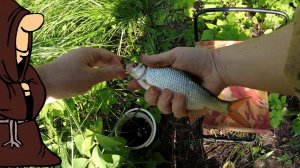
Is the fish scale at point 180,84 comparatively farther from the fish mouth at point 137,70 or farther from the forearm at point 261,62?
the forearm at point 261,62

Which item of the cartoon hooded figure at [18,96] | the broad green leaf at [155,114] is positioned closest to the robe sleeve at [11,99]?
the cartoon hooded figure at [18,96]

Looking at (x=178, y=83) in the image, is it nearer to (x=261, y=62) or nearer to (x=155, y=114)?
(x=261, y=62)

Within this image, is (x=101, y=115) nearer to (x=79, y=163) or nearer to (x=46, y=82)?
(x=79, y=163)

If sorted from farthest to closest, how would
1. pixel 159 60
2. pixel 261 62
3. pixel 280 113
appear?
pixel 280 113, pixel 159 60, pixel 261 62

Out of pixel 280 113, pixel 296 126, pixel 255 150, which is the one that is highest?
pixel 280 113

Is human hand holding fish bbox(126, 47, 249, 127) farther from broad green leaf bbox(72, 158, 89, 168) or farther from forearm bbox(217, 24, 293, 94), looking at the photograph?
broad green leaf bbox(72, 158, 89, 168)

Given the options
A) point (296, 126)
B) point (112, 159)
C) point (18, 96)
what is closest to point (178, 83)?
point (112, 159)

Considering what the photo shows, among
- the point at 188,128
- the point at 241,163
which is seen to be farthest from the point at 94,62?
the point at 241,163

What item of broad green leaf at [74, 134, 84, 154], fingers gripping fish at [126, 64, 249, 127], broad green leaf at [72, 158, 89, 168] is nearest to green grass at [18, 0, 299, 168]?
broad green leaf at [74, 134, 84, 154]
